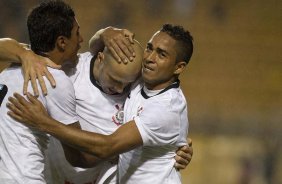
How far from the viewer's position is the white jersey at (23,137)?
7.22 feet

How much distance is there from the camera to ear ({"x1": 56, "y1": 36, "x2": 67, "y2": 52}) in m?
2.29

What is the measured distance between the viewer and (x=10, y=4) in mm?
5852

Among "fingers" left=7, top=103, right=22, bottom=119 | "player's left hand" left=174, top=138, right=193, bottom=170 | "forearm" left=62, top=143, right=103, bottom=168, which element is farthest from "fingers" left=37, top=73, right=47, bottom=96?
"player's left hand" left=174, top=138, right=193, bottom=170


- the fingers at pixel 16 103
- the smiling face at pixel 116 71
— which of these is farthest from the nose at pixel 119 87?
the fingers at pixel 16 103

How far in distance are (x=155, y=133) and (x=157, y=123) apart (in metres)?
0.04

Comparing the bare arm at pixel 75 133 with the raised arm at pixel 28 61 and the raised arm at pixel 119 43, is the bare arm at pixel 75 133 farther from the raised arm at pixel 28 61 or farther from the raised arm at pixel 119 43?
the raised arm at pixel 119 43

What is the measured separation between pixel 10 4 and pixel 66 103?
3.83m

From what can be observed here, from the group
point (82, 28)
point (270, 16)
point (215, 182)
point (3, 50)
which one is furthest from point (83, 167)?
point (270, 16)

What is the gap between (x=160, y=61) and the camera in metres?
2.41

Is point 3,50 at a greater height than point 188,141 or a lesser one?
greater

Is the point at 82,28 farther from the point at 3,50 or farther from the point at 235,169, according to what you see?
the point at 3,50

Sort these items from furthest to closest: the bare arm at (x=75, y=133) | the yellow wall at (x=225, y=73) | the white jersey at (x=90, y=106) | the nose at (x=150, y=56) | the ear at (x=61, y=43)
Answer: the yellow wall at (x=225, y=73)
the white jersey at (x=90, y=106)
the nose at (x=150, y=56)
the ear at (x=61, y=43)
the bare arm at (x=75, y=133)

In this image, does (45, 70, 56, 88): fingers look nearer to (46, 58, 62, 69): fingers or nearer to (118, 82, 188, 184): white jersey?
(46, 58, 62, 69): fingers

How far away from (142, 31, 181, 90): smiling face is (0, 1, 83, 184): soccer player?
12.1 inches
